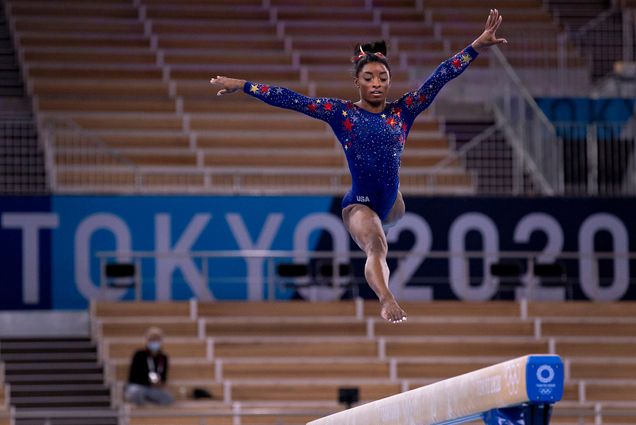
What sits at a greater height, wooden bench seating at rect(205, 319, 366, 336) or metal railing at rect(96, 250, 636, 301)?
metal railing at rect(96, 250, 636, 301)

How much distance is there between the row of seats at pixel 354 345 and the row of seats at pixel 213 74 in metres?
1.51

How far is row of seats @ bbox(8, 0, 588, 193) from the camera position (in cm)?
1491

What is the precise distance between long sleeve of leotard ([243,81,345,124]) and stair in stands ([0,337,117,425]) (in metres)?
6.07

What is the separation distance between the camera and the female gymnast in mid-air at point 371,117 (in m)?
6.80

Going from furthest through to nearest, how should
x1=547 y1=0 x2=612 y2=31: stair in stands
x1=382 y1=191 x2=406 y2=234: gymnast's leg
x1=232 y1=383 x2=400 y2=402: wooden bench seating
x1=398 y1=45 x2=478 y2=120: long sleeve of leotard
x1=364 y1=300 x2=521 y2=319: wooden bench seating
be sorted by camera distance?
x1=547 y1=0 x2=612 y2=31: stair in stands
x1=364 y1=300 x2=521 y2=319: wooden bench seating
x1=232 y1=383 x2=400 y2=402: wooden bench seating
x1=382 y1=191 x2=406 y2=234: gymnast's leg
x1=398 y1=45 x2=478 y2=120: long sleeve of leotard

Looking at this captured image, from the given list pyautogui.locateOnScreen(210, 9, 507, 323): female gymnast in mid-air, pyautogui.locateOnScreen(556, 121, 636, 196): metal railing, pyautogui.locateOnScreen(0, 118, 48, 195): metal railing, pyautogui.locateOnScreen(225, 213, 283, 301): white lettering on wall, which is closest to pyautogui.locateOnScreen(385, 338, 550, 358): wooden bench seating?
pyautogui.locateOnScreen(225, 213, 283, 301): white lettering on wall

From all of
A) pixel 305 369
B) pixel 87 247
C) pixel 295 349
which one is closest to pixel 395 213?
pixel 305 369

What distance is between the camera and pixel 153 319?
1356 cm

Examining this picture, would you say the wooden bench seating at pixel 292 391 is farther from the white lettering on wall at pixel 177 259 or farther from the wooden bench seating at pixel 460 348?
the white lettering on wall at pixel 177 259

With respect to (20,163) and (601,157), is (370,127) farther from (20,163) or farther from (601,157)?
(601,157)

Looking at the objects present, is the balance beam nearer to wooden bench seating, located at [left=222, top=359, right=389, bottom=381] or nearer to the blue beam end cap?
the blue beam end cap

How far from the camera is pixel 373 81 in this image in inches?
269

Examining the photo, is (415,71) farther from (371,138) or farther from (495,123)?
(371,138)

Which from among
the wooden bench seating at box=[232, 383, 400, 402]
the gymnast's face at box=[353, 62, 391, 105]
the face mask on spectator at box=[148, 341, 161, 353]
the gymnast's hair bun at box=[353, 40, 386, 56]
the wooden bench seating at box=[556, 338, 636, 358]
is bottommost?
the wooden bench seating at box=[232, 383, 400, 402]
